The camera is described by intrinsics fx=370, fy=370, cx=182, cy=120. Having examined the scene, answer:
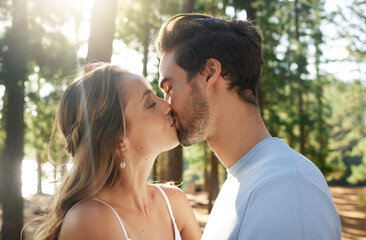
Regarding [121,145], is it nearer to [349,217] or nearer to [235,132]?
[235,132]

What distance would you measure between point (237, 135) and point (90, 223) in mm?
1143

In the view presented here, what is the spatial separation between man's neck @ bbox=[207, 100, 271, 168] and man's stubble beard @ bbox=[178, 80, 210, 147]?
3.5 inches

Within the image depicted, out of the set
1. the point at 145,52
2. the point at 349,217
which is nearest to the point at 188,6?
the point at 145,52

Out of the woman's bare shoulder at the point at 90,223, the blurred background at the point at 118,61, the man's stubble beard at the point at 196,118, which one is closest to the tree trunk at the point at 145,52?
the blurred background at the point at 118,61

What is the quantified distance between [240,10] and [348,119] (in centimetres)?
2455

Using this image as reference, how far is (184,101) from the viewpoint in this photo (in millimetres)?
2754

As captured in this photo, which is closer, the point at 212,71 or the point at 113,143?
the point at 212,71

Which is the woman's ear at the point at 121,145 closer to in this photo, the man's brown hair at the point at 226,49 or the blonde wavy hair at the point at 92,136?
the blonde wavy hair at the point at 92,136

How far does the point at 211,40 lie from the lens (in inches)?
104

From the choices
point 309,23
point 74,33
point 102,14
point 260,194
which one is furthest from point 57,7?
point 309,23

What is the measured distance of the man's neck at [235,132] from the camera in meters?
2.35

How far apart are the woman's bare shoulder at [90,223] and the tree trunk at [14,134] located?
9062 mm

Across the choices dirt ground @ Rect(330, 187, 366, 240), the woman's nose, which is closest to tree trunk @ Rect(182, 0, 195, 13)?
the woman's nose

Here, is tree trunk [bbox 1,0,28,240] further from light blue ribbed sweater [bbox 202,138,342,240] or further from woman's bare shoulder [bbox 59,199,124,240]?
light blue ribbed sweater [bbox 202,138,342,240]
